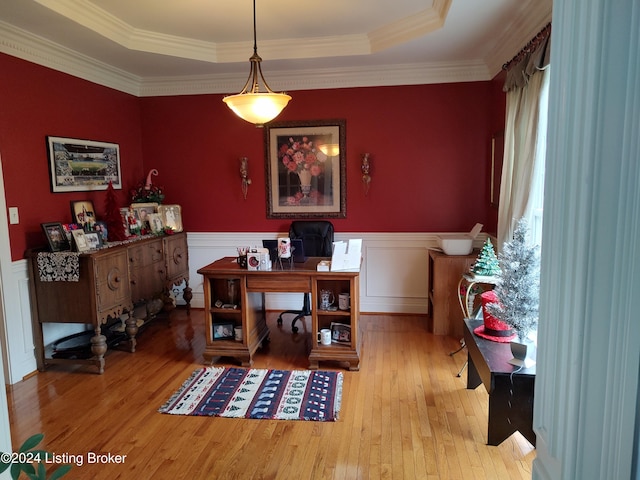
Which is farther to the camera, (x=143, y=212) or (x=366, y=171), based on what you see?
(x=366, y=171)

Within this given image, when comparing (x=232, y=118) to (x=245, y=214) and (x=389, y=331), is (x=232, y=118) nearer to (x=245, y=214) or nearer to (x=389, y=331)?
(x=245, y=214)

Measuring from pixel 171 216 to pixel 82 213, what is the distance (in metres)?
1.02

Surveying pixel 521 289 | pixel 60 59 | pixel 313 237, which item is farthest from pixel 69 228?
pixel 521 289

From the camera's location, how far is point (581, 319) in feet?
2.31

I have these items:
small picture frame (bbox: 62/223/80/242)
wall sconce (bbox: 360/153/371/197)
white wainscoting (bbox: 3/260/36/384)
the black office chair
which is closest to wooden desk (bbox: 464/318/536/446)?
the black office chair

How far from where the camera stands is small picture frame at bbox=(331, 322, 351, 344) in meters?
3.47

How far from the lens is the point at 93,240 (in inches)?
142

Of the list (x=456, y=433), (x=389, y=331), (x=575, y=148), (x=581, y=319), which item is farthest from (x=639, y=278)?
(x=389, y=331)

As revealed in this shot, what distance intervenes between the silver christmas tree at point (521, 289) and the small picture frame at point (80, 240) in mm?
3182

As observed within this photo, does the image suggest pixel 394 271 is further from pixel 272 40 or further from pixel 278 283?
pixel 272 40

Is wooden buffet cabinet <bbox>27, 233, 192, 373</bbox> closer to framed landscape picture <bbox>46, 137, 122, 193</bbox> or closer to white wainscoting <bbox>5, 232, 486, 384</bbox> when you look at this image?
framed landscape picture <bbox>46, 137, 122, 193</bbox>

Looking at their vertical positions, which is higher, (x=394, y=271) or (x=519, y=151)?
(x=519, y=151)

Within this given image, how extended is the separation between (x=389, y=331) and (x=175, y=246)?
2.56 metres

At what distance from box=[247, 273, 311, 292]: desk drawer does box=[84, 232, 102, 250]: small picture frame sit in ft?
4.51
